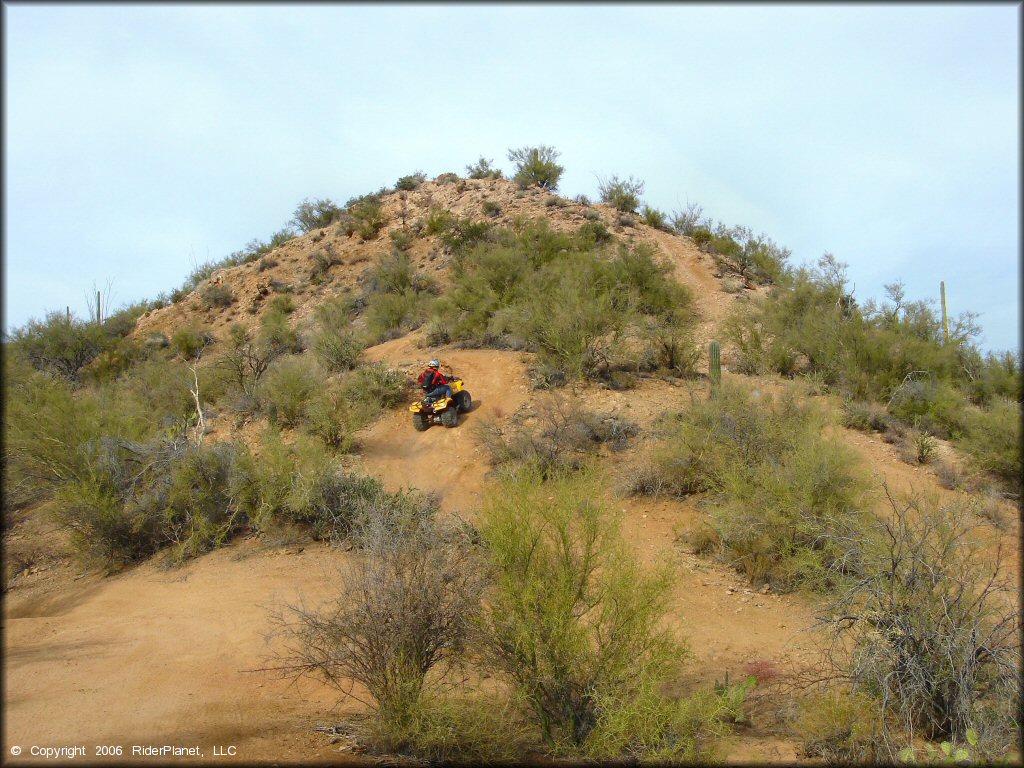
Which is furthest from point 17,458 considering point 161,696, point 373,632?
point 373,632

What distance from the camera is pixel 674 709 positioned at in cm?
541

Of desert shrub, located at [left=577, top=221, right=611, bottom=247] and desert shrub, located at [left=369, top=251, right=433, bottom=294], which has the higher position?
desert shrub, located at [left=577, top=221, right=611, bottom=247]

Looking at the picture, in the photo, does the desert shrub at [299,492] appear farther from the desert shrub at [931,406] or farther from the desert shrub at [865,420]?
the desert shrub at [931,406]

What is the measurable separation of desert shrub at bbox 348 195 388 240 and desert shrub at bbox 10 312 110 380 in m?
14.3

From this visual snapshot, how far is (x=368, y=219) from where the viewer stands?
37.3 metres

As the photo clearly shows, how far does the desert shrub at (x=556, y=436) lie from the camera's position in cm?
1394

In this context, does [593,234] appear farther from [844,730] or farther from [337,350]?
[844,730]

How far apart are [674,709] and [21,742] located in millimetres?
5046

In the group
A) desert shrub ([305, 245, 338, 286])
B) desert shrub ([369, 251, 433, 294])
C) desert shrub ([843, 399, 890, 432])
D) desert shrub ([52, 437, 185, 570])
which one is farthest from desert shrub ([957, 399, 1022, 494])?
desert shrub ([305, 245, 338, 286])

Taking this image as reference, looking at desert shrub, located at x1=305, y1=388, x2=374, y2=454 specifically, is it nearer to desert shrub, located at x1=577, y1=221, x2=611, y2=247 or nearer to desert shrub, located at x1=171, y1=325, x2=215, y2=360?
desert shrub, located at x1=171, y1=325, x2=215, y2=360

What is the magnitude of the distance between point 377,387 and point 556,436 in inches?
204

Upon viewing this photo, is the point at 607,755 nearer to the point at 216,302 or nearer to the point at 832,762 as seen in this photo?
the point at 832,762

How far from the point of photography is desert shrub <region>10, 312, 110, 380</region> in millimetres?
25766

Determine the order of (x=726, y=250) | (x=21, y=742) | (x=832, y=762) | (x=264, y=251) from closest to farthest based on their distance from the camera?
(x=21, y=742) < (x=832, y=762) < (x=726, y=250) < (x=264, y=251)
